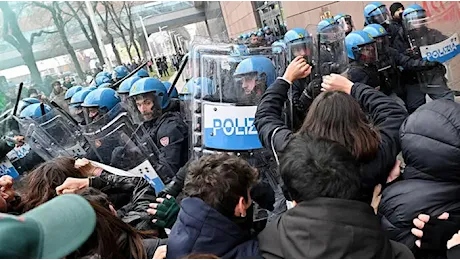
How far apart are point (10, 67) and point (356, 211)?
100 feet

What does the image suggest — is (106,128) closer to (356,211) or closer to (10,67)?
(356,211)

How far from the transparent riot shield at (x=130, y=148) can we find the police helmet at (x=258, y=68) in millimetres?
1061

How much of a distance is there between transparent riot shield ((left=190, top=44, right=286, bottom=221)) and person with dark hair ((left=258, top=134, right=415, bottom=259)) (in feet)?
4.00

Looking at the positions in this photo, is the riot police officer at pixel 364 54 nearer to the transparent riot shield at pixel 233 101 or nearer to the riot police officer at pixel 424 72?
the riot police officer at pixel 424 72

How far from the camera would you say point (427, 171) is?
194cm

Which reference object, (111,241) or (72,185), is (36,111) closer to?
(72,185)

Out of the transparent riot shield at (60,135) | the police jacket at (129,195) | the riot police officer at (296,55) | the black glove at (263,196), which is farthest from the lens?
the transparent riot shield at (60,135)

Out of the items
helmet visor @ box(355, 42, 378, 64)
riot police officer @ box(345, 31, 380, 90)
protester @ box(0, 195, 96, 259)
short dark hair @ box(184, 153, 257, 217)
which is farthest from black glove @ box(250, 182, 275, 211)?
helmet visor @ box(355, 42, 378, 64)

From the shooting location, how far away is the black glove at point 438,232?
1836 millimetres

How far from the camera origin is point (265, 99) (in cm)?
274

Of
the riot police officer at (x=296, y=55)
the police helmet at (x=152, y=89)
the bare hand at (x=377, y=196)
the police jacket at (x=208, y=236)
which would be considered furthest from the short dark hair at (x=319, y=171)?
the police helmet at (x=152, y=89)

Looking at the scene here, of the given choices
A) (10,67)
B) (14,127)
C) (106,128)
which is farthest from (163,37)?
(106,128)

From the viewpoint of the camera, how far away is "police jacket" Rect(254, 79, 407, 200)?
2.14m

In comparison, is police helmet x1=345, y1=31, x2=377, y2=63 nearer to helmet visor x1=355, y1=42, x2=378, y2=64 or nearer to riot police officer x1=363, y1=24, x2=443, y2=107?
helmet visor x1=355, y1=42, x2=378, y2=64
